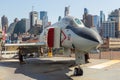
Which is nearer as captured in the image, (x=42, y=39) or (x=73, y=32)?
(x=73, y=32)

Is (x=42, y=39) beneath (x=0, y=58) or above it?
above

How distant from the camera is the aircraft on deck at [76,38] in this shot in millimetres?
15539

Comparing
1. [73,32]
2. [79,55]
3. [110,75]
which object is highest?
[73,32]

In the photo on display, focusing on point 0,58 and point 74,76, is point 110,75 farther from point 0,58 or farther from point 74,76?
point 0,58

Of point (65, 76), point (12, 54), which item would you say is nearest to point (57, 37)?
point (65, 76)

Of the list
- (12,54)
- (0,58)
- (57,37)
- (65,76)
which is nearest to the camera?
(65,76)

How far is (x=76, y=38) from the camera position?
16.5 meters

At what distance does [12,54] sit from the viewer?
108 ft

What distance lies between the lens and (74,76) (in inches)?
656

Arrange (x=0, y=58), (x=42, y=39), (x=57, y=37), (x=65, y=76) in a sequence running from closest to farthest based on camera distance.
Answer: (x=65, y=76), (x=57, y=37), (x=42, y=39), (x=0, y=58)

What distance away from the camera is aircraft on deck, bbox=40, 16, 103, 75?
1554 cm

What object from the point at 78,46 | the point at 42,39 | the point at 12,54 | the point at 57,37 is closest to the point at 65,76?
the point at 78,46

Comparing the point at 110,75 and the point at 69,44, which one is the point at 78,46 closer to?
the point at 69,44

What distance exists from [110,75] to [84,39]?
116 inches
